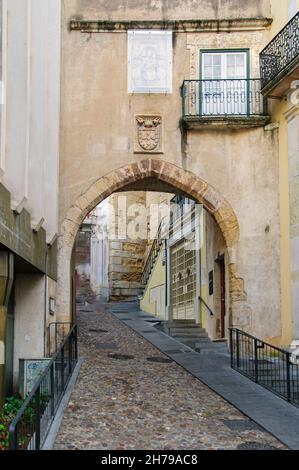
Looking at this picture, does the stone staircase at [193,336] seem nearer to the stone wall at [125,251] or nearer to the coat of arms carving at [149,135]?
the coat of arms carving at [149,135]

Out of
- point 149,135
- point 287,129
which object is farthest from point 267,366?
point 149,135

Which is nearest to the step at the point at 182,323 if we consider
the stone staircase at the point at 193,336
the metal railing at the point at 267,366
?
the stone staircase at the point at 193,336

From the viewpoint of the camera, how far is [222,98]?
15219mm

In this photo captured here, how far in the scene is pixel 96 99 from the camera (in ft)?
50.0

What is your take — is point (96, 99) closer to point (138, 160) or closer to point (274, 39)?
point (138, 160)

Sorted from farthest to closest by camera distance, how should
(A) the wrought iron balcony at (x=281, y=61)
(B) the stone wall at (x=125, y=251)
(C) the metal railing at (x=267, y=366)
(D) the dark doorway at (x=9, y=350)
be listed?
(B) the stone wall at (x=125, y=251)
(A) the wrought iron balcony at (x=281, y=61)
(D) the dark doorway at (x=9, y=350)
(C) the metal railing at (x=267, y=366)

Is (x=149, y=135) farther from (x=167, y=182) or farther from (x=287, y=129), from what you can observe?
(x=287, y=129)

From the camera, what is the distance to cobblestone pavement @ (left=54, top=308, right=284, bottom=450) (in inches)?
Result: 306

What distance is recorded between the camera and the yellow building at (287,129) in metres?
13.6

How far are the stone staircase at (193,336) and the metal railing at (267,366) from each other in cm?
133
